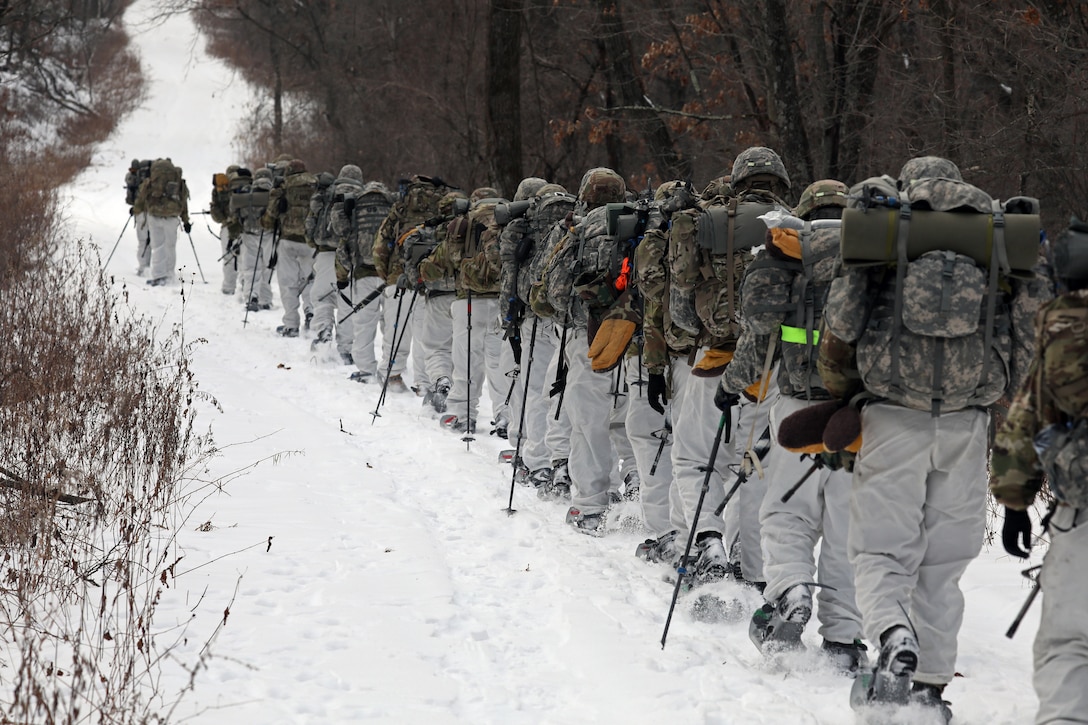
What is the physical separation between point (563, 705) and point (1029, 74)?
→ 790cm

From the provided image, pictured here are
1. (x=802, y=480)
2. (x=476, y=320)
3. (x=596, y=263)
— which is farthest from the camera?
(x=476, y=320)

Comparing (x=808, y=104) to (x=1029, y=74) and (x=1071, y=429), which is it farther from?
(x=1071, y=429)

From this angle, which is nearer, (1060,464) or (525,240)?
(1060,464)

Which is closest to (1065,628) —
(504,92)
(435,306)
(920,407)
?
(920,407)

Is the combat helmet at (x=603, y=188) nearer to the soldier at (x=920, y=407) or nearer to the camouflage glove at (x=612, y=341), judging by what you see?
the camouflage glove at (x=612, y=341)

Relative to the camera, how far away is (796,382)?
4781mm

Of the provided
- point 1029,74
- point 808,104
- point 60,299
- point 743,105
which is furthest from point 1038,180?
point 60,299

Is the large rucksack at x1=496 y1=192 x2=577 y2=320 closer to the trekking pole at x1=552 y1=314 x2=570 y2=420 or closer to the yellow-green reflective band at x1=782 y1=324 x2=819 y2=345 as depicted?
the trekking pole at x1=552 y1=314 x2=570 y2=420

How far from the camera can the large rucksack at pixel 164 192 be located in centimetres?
1830

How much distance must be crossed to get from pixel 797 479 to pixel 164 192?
1598cm

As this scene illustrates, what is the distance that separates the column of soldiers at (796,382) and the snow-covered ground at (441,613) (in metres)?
0.34

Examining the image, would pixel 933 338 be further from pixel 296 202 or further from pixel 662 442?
pixel 296 202

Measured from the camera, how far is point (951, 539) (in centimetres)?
404

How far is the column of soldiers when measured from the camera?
→ 3.78 m
